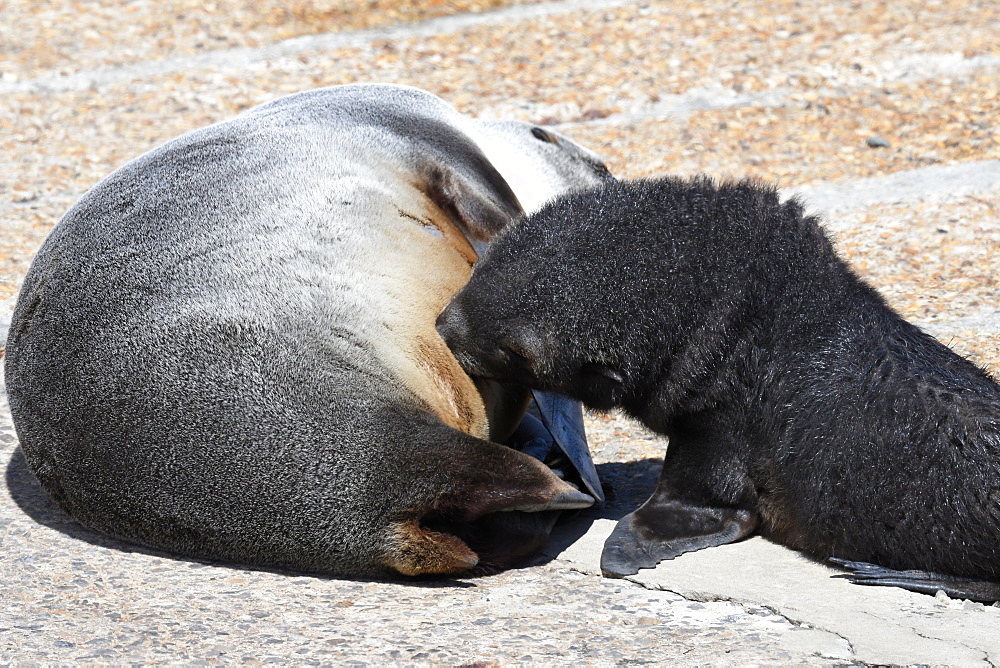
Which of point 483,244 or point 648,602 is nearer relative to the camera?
point 648,602

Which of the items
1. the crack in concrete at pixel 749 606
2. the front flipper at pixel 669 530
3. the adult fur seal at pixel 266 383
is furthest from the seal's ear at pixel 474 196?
the crack in concrete at pixel 749 606

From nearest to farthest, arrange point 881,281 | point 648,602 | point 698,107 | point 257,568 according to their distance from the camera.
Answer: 1. point 648,602
2. point 257,568
3. point 881,281
4. point 698,107

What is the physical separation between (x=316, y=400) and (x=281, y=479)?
0.89 feet

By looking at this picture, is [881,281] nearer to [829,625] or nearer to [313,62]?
[829,625]

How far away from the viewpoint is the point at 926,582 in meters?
3.78

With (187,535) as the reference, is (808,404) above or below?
above

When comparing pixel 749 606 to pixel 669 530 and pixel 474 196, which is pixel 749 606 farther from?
pixel 474 196

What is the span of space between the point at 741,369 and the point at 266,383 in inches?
60.7

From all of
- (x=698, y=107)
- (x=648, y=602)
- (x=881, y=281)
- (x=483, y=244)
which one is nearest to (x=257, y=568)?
(x=648, y=602)

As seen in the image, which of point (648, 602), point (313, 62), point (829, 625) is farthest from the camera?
point (313, 62)

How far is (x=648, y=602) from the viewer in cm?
377

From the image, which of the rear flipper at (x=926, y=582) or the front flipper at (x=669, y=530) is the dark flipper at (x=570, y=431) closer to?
the front flipper at (x=669, y=530)

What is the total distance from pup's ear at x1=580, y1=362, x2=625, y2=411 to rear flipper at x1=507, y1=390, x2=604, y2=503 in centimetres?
25

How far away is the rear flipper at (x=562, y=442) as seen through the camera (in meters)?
4.64
